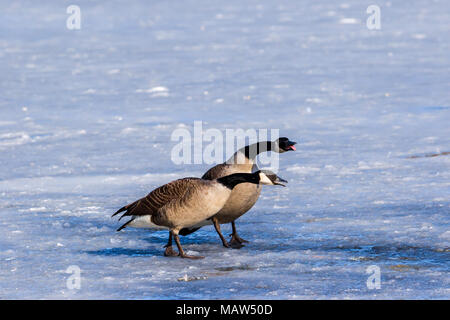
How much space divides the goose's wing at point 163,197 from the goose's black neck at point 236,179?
0.95ft

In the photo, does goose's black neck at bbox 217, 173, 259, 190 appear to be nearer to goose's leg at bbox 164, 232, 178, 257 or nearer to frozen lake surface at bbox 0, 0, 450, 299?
frozen lake surface at bbox 0, 0, 450, 299

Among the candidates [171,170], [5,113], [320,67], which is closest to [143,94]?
[5,113]

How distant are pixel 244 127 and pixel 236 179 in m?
6.94

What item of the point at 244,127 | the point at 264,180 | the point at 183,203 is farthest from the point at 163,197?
the point at 244,127

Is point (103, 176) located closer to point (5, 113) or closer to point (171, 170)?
point (171, 170)

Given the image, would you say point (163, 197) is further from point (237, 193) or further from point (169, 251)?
point (237, 193)

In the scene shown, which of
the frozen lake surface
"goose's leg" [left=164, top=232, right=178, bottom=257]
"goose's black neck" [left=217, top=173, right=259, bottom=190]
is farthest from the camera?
"goose's leg" [left=164, top=232, right=178, bottom=257]

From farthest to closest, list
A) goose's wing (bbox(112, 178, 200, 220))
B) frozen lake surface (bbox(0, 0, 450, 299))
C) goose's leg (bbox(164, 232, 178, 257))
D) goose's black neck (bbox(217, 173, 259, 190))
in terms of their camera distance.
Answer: goose's leg (bbox(164, 232, 178, 257)), goose's wing (bbox(112, 178, 200, 220)), goose's black neck (bbox(217, 173, 259, 190)), frozen lake surface (bbox(0, 0, 450, 299))

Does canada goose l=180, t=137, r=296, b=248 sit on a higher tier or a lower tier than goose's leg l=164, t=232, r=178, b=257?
higher

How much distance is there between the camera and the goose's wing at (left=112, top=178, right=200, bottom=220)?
685 cm

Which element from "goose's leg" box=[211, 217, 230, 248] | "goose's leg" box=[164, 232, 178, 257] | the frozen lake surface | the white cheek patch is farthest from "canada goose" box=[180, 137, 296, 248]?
the white cheek patch

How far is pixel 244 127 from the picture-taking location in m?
13.6

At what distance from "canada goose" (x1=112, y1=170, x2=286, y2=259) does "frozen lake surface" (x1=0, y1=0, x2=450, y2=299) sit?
317mm

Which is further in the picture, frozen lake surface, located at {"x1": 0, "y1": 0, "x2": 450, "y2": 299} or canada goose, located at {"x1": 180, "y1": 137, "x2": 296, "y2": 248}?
canada goose, located at {"x1": 180, "y1": 137, "x2": 296, "y2": 248}
